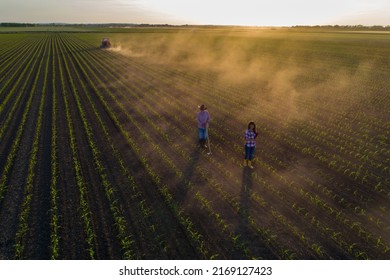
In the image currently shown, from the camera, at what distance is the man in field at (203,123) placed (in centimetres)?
1211

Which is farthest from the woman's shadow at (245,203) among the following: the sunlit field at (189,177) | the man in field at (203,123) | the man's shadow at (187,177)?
the man in field at (203,123)

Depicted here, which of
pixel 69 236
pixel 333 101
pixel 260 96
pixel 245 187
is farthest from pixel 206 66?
pixel 69 236

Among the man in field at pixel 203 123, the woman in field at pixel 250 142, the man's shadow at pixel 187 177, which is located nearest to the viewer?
the man's shadow at pixel 187 177

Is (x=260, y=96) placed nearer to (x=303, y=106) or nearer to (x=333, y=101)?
(x=303, y=106)

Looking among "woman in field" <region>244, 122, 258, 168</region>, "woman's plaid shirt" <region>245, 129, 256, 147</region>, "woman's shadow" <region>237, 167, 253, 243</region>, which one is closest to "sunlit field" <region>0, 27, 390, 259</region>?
"woman's shadow" <region>237, 167, 253, 243</region>

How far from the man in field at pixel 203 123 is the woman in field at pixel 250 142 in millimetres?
2196

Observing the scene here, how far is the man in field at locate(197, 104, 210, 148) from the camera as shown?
12109 mm

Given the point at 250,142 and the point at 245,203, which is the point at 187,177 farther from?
the point at 250,142

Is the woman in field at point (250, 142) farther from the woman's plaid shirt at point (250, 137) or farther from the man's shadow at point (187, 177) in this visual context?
the man's shadow at point (187, 177)

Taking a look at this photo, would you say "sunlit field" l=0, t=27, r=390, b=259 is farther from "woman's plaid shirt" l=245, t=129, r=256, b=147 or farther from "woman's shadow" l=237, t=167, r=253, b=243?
"woman's plaid shirt" l=245, t=129, r=256, b=147

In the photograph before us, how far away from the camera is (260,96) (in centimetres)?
2145

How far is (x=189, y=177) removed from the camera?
10.2m

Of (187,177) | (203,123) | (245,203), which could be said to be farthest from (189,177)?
(203,123)

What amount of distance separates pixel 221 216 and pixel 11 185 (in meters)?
6.71
